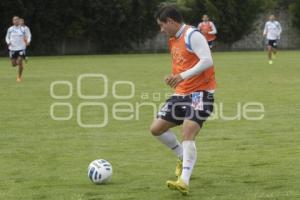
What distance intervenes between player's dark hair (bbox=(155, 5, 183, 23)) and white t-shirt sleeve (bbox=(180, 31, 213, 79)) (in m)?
0.22

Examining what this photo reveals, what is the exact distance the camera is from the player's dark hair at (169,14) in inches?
295

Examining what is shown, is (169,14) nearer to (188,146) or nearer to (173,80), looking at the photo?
(173,80)

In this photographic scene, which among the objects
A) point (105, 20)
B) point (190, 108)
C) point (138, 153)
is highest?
point (190, 108)

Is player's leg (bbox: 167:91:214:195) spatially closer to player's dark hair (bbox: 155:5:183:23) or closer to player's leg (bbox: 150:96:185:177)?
player's leg (bbox: 150:96:185:177)

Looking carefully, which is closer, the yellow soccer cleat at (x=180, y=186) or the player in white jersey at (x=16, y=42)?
the yellow soccer cleat at (x=180, y=186)

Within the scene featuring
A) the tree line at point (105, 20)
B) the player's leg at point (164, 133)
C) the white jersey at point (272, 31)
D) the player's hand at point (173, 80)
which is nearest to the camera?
the player's hand at point (173, 80)

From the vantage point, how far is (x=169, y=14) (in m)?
7.48

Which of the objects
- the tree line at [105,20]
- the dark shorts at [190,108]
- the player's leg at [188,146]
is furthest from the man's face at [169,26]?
the tree line at [105,20]

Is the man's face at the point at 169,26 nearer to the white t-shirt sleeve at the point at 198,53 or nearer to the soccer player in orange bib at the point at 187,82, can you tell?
the soccer player in orange bib at the point at 187,82

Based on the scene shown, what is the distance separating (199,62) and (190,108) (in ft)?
1.67

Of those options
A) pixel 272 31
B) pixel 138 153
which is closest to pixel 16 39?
pixel 272 31

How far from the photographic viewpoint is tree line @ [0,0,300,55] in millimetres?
48875

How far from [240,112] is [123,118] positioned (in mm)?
2326

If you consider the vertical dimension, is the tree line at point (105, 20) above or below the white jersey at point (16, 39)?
below
